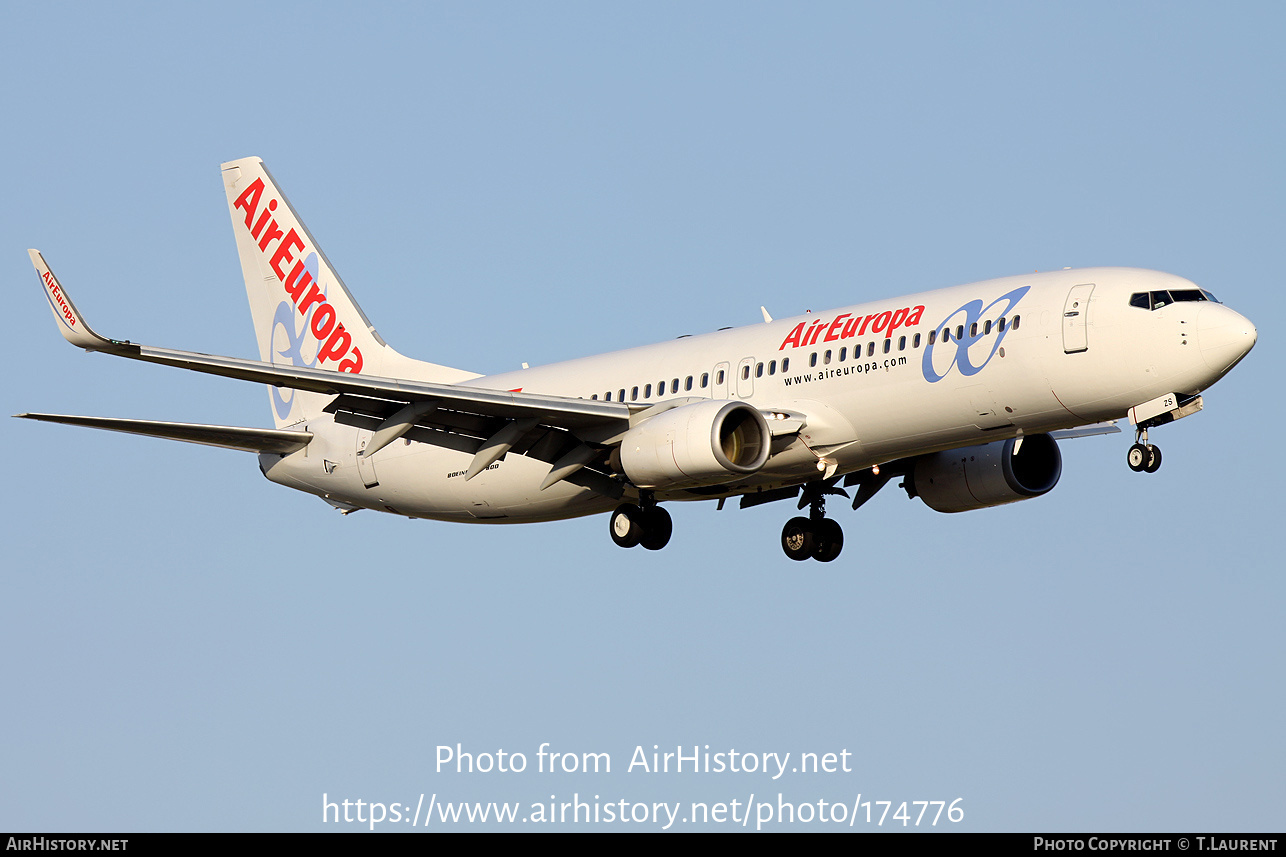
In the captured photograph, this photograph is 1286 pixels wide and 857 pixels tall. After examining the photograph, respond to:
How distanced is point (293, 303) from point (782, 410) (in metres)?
16.9

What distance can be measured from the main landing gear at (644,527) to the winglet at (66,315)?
1196 cm

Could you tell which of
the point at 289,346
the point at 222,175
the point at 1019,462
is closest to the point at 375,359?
the point at 289,346

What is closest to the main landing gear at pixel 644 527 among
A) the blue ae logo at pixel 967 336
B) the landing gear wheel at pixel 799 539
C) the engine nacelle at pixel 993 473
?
the landing gear wheel at pixel 799 539

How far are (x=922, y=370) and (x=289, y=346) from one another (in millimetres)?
19725

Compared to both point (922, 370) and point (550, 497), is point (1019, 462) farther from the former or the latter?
point (550, 497)

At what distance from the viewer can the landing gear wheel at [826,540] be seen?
40031 millimetres

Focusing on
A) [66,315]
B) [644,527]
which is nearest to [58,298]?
[66,315]

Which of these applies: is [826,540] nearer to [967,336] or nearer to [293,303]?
[967,336]

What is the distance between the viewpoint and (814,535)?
4006cm

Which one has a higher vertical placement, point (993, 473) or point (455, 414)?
point (993, 473)

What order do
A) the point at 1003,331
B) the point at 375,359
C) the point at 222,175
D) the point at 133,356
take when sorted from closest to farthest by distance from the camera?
the point at 133,356, the point at 1003,331, the point at 375,359, the point at 222,175

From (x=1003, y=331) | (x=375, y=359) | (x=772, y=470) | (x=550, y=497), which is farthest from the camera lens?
(x=375, y=359)

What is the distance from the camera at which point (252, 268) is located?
47531mm
